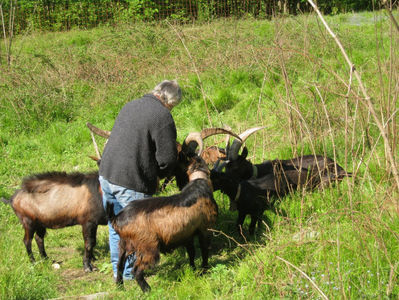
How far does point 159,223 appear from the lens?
4477 mm

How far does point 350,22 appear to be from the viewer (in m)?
15.6

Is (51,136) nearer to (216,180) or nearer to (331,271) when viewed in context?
(216,180)

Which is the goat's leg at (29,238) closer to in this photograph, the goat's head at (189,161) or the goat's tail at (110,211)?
the goat's tail at (110,211)

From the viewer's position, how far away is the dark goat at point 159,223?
14.5 ft

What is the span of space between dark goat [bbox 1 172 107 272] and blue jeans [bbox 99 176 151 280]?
54 centimetres

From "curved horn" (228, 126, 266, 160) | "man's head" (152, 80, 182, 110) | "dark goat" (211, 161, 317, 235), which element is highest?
"man's head" (152, 80, 182, 110)

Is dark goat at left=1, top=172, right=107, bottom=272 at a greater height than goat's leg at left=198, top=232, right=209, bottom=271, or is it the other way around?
dark goat at left=1, top=172, right=107, bottom=272

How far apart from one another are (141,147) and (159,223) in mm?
805

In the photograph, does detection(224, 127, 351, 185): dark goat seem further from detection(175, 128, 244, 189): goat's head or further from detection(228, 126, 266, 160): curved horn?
detection(175, 128, 244, 189): goat's head

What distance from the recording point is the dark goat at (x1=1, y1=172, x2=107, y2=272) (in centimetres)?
546

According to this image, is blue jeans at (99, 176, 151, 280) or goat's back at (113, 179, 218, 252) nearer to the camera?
goat's back at (113, 179, 218, 252)

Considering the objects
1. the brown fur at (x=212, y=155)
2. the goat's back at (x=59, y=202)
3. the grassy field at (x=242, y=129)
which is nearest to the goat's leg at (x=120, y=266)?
the grassy field at (x=242, y=129)

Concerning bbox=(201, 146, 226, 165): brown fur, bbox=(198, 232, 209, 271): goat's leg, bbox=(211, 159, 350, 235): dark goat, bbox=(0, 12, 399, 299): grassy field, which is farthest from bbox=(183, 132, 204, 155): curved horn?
bbox=(201, 146, 226, 165): brown fur

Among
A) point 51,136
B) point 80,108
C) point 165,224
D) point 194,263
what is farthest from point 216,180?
point 80,108
